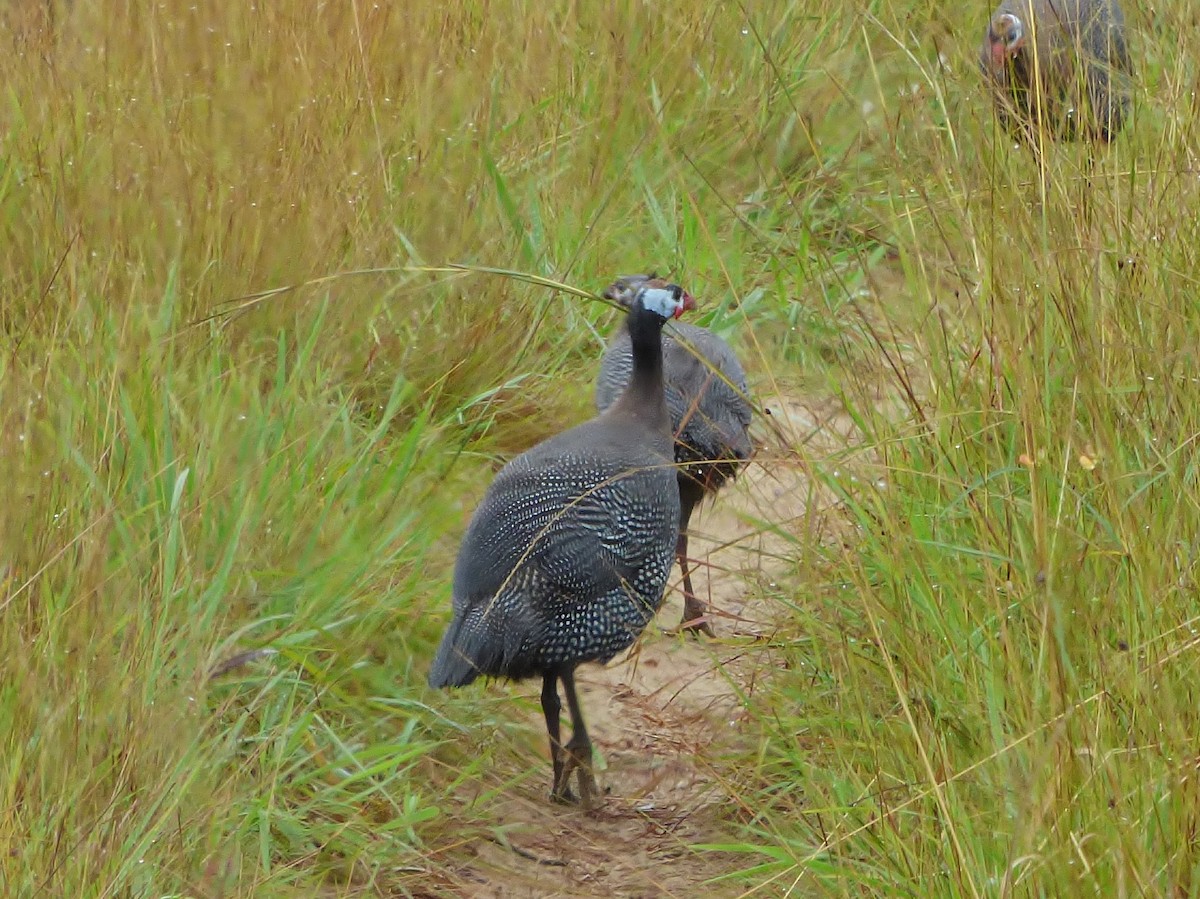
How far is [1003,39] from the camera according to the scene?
187 inches

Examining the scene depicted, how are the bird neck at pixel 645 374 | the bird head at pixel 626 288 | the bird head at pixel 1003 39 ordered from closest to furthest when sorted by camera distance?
the bird neck at pixel 645 374 < the bird head at pixel 626 288 < the bird head at pixel 1003 39

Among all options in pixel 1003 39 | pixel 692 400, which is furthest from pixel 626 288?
pixel 1003 39

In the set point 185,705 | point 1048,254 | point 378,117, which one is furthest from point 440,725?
point 378,117

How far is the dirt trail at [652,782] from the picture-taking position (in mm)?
3457

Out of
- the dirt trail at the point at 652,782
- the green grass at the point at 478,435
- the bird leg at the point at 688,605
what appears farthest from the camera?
the bird leg at the point at 688,605

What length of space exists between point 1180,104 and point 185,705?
2.17 meters

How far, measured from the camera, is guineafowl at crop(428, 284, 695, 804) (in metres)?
3.72

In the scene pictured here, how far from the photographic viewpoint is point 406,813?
3404 millimetres

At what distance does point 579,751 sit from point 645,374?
0.88 metres

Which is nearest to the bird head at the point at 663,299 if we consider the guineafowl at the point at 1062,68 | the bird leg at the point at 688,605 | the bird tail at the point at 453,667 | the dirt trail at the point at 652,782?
the dirt trail at the point at 652,782

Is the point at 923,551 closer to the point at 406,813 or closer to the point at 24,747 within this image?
the point at 406,813

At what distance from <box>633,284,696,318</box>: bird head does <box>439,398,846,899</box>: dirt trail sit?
456 millimetres

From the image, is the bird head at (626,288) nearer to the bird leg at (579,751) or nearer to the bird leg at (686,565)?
the bird leg at (686,565)

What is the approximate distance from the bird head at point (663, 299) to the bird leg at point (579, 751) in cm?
86
